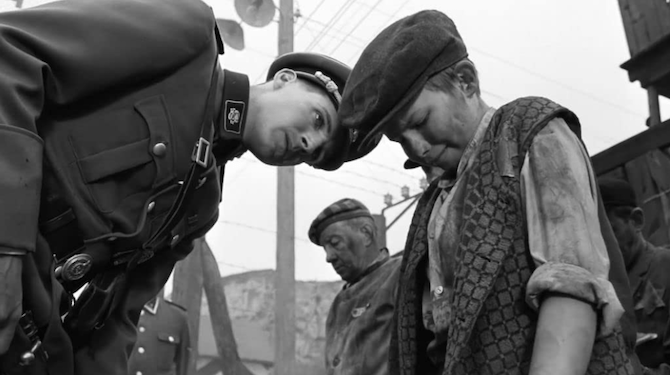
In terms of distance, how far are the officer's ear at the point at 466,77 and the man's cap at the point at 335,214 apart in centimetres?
273

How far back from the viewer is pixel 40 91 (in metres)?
1.53

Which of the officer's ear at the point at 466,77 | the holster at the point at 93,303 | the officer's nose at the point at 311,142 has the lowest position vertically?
the holster at the point at 93,303

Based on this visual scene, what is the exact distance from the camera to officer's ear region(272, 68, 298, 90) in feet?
7.00

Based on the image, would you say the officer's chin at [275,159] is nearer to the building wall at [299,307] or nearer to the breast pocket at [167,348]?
the breast pocket at [167,348]

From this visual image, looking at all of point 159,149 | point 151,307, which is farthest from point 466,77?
point 151,307

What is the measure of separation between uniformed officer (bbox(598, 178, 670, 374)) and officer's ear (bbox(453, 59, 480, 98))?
193 centimetres

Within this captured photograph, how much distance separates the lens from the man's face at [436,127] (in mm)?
1688

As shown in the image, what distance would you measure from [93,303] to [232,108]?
56cm

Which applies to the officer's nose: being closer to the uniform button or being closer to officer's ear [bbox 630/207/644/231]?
the uniform button

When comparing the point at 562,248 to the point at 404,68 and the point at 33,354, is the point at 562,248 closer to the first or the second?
the point at 404,68

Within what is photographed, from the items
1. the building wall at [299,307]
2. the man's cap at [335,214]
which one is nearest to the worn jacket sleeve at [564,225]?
the man's cap at [335,214]

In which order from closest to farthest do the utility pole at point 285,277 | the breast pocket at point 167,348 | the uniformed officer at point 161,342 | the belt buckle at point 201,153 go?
the belt buckle at point 201,153, the uniformed officer at point 161,342, the breast pocket at point 167,348, the utility pole at point 285,277

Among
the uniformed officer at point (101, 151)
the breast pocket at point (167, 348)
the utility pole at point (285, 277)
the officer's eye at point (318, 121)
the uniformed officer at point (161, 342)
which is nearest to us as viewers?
the uniformed officer at point (101, 151)

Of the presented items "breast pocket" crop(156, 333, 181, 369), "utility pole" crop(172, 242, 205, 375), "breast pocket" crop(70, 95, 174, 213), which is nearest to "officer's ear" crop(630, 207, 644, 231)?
"breast pocket" crop(70, 95, 174, 213)
